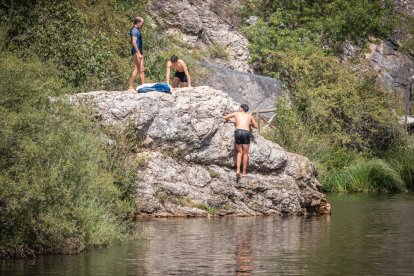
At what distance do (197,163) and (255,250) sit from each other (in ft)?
25.8

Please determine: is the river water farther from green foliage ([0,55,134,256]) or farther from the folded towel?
the folded towel

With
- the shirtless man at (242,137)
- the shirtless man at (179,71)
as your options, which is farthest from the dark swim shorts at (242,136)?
the shirtless man at (179,71)

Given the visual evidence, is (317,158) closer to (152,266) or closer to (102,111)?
(102,111)

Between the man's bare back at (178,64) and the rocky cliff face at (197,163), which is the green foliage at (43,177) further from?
the man's bare back at (178,64)

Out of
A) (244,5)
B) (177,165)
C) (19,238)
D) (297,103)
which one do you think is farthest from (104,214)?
(244,5)

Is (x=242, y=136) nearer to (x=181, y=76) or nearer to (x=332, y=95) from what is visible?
(x=181, y=76)

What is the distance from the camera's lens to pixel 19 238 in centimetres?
1850

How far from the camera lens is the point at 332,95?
41312 millimetres

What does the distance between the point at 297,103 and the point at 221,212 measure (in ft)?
46.2

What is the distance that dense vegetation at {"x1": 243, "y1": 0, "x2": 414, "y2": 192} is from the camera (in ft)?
121

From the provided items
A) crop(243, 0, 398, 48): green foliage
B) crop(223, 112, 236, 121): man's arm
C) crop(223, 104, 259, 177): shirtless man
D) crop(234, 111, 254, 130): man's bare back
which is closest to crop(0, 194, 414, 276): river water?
crop(223, 104, 259, 177): shirtless man

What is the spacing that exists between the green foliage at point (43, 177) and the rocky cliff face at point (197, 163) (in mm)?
5654

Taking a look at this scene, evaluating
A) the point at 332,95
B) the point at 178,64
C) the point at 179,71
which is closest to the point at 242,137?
the point at 178,64

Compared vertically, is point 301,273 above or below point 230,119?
below
